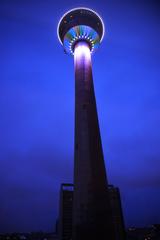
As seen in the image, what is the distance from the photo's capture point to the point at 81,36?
36.8m

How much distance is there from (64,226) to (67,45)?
1635 inches

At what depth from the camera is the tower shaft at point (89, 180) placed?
20781 mm

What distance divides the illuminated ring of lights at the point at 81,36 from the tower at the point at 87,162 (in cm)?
51

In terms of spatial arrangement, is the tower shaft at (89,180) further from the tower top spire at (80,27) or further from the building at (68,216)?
the building at (68,216)

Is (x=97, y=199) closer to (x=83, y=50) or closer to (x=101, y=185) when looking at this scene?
(x=101, y=185)

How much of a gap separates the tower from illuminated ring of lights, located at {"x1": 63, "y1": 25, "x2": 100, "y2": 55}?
1.68 ft

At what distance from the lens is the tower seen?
2091 centimetres

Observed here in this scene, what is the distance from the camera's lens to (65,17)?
1428 inches

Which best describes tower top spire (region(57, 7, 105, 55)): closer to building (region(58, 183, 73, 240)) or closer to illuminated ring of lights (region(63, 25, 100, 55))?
illuminated ring of lights (region(63, 25, 100, 55))

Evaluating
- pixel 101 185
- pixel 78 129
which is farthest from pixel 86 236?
pixel 78 129

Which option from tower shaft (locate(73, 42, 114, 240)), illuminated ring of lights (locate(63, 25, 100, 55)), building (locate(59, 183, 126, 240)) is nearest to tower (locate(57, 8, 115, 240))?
tower shaft (locate(73, 42, 114, 240))

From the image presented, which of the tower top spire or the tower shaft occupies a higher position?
the tower top spire

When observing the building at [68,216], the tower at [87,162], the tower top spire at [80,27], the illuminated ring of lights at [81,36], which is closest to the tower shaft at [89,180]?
the tower at [87,162]

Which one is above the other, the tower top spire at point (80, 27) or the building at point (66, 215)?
the tower top spire at point (80, 27)
